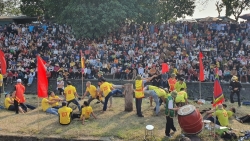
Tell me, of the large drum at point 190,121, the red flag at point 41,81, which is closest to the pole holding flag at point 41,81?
the red flag at point 41,81

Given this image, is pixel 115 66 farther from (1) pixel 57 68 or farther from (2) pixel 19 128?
(2) pixel 19 128

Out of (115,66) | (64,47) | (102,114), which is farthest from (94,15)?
(102,114)

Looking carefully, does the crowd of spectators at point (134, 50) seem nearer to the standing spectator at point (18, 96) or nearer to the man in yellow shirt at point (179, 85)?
the man in yellow shirt at point (179, 85)

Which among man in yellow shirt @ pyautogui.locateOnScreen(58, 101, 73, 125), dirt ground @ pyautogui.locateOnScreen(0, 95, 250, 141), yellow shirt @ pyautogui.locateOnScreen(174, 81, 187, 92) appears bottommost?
dirt ground @ pyautogui.locateOnScreen(0, 95, 250, 141)

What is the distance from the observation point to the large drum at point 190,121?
10.3m

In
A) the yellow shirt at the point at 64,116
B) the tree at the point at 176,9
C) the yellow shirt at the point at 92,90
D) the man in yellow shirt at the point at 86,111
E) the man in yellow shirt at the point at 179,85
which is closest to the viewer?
the yellow shirt at the point at 64,116

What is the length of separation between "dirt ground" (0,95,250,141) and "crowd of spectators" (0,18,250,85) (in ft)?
26.9

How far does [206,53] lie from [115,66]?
7052 mm

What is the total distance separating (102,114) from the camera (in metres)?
13.7

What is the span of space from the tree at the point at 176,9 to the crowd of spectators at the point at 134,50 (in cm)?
728

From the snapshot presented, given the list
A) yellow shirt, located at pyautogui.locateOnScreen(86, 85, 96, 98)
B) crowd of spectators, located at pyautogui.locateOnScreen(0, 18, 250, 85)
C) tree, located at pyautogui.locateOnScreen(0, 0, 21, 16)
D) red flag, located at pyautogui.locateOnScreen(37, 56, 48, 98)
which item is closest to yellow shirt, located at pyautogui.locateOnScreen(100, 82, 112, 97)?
yellow shirt, located at pyautogui.locateOnScreen(86, 85, 96, 98)

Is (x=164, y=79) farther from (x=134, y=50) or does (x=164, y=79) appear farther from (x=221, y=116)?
(x=134, y=50)

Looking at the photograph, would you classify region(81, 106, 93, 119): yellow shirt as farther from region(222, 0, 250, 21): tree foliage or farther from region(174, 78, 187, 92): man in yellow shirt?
region(222, 0, 250, 21): tree foliage

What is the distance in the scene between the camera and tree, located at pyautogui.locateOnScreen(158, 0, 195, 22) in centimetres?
3453
